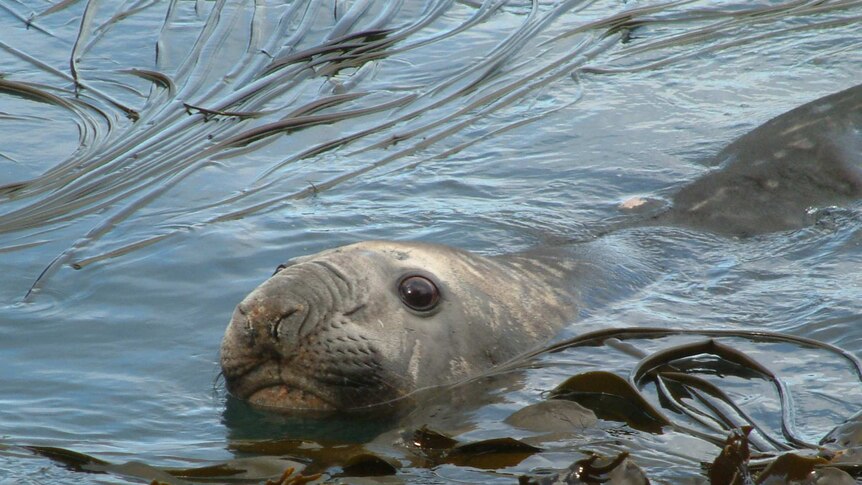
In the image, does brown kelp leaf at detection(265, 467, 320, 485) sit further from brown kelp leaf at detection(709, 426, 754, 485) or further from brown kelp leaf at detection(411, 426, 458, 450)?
brown kelp leaf at detection(709, 426, 754, 485)

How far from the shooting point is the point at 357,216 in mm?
8234

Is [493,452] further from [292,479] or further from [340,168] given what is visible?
[340,168]

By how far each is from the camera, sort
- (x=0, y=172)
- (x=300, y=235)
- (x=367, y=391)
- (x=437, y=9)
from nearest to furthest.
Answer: (x=367, y=391) < (x=300, y=235) < (x=0, y=172) < (x=437, y=9)

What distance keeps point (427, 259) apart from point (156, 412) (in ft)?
4.49

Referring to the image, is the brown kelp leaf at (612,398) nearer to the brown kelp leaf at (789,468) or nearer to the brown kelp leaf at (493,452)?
the brown kelp leaf at (493,452)

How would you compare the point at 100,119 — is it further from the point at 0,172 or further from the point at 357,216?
the point at 357,216

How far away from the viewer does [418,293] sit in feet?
18.4

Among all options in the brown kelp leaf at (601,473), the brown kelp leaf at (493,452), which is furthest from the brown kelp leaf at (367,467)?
the brown kelp leaf at (601,473)

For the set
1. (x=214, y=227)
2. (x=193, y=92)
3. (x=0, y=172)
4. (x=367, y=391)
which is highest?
(x=193, y=92)

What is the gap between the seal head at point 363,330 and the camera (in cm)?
527

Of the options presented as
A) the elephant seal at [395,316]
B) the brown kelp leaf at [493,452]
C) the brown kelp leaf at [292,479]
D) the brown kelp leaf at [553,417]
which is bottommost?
the brown kelp leaf at [493,452]

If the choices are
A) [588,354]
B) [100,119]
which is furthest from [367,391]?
[100,119]

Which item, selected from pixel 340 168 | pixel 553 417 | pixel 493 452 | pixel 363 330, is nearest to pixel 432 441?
pixel 493 452

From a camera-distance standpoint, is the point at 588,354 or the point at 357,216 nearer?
the point at 588,354
